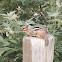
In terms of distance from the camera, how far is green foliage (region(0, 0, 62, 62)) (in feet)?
7.84

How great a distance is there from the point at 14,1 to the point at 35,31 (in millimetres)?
1260

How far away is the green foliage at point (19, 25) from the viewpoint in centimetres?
239

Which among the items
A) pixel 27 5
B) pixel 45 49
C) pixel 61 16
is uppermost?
pixel 27 5

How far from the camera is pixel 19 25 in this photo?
260 cm

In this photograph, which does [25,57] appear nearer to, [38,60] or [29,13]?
[38,60]

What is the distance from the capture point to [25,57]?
173cm

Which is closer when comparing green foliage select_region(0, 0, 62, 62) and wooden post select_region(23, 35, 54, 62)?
wooden post select_region(23, 35, 54, 62)

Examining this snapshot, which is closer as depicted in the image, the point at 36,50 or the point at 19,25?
the point at 36,50

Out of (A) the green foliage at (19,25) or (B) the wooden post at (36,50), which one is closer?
(B) the wooden post at (36,50)

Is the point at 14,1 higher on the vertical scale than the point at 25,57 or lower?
higher

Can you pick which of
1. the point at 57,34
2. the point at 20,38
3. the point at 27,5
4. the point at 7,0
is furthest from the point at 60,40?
the point at 7,0

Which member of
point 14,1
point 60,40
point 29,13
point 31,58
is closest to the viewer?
point 31,58

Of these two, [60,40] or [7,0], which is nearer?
[60,40]

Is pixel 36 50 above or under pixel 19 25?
under
